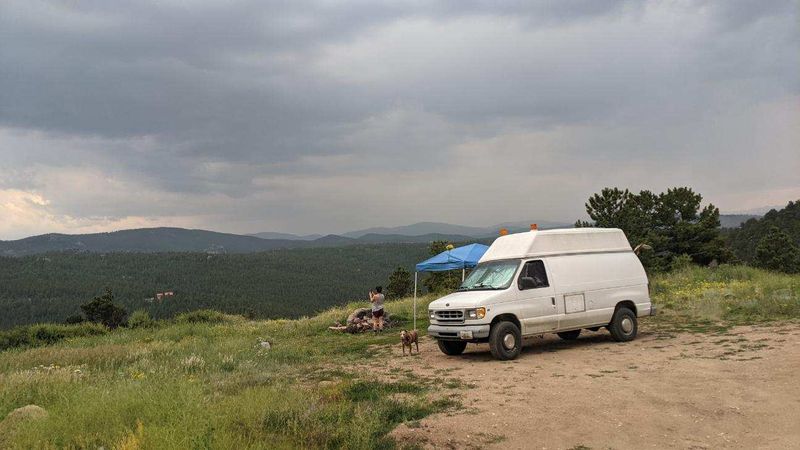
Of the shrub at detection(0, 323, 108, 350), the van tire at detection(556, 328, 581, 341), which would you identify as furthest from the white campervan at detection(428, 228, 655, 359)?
the shrub at detection(0, 323, 108, 350)

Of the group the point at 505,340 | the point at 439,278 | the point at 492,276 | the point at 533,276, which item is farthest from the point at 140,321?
the point at 533,276

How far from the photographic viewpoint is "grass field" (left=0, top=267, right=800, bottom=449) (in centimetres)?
577

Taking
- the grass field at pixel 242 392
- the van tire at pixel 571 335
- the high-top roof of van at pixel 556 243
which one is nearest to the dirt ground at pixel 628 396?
the grass field at pixel 242 392

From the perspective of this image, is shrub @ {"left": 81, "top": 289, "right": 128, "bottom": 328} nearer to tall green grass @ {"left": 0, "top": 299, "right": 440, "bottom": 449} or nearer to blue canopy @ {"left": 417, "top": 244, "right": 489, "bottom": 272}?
blue canopy @ {"left": 417, "top": 244, "right": 489, "bottom": 272}

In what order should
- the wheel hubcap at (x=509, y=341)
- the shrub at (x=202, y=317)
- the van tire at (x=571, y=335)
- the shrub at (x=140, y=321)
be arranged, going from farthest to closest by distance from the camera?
the shrub at (x=140, y=321) → the shrub at (x=202, y=317) → the van tire at (x=571, y=335) → the wheel hubcap at (x=509, y=341)

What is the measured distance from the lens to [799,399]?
24.1 ft

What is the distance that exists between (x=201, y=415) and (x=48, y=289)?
197 metres

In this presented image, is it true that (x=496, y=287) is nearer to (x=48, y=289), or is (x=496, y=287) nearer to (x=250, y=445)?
(x=250, y=445)

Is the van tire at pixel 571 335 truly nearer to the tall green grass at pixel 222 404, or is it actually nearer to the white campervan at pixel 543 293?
the white campervan at pixel 543 293

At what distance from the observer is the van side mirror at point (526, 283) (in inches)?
473

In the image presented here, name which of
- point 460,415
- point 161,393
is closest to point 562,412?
point 460,415

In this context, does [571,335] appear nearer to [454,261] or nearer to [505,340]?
[505,340]

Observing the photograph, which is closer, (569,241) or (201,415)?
(201,415)

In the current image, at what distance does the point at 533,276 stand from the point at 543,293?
52 centimetres
